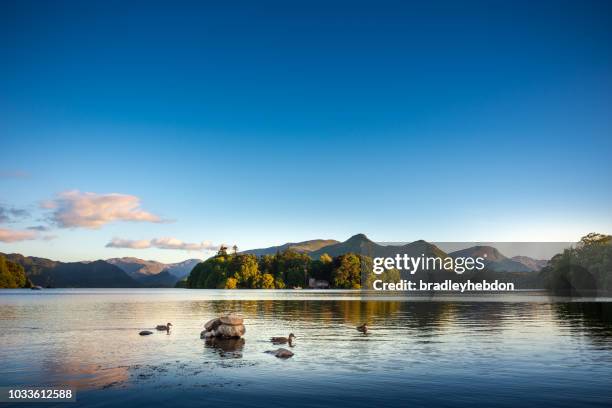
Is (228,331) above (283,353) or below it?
above

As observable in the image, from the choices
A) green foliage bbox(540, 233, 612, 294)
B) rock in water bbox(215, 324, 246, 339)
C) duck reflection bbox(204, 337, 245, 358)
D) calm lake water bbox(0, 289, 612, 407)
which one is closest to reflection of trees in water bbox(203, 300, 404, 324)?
calm lake water bbox(0, 289, 612, 407)

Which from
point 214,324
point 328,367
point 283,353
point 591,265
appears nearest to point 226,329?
point 214,324

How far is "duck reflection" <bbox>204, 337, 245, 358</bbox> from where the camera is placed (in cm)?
4016

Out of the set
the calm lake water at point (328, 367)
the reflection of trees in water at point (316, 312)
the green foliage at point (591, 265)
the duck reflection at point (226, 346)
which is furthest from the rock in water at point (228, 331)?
the green foliage at point (591, 265)

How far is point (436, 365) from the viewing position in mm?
34906

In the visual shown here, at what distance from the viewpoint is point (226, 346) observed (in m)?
44.7

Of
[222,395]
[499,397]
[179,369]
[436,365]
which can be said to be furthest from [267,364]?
[499,397]

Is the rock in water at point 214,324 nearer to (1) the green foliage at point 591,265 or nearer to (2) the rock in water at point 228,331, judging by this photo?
(2) the rock in water at point 228,331

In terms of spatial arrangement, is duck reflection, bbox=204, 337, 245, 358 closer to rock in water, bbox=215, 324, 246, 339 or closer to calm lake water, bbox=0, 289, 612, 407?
calm lake water, bbox=0, 289, 612, 407

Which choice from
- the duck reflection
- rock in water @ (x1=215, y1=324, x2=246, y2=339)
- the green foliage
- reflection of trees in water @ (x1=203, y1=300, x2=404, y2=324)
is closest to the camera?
the duck reflection

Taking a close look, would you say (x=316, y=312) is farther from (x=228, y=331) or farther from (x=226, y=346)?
(x=226, y=346)

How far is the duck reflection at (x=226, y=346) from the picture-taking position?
40156 millimetres

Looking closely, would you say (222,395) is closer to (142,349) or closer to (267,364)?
(267,364)

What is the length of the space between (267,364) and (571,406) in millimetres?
19301
